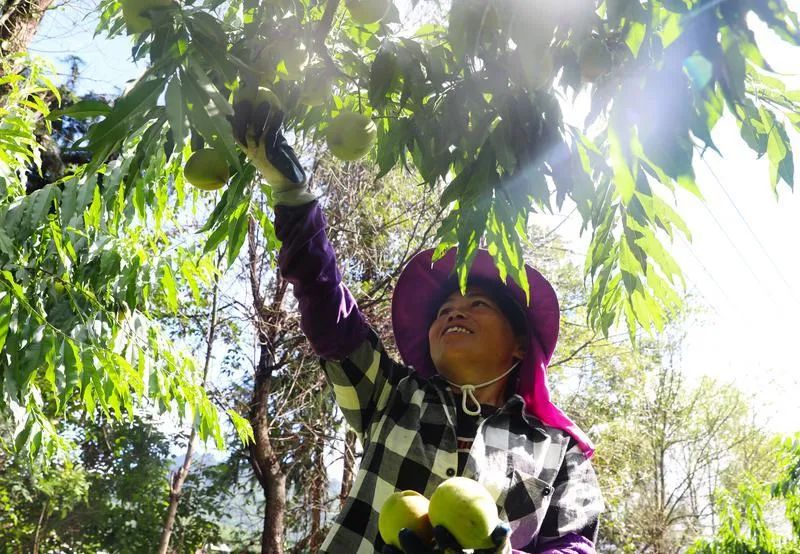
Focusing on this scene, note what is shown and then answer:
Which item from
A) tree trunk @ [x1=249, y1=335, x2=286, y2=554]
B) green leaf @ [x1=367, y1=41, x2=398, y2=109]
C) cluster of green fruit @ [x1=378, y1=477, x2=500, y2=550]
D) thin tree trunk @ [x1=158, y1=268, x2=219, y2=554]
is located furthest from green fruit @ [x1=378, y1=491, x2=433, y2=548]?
tree trunk @ [x1=249, y1=335, x2=286, y2=554]

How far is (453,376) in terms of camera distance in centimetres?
175

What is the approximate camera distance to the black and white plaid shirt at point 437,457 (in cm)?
152

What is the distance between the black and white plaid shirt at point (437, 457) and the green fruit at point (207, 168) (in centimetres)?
58

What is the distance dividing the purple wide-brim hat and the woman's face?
6cm

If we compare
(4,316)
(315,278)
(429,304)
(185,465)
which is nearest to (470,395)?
(429,304)

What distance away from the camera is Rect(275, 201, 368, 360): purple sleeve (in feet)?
4.99

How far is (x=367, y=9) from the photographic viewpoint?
4.07 feet

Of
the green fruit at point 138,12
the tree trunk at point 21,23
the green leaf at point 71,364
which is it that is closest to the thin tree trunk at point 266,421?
the tree trunk at point 21,23

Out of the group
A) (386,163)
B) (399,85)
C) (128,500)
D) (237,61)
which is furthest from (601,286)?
(128,500)

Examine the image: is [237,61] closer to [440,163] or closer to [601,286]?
[440,163]

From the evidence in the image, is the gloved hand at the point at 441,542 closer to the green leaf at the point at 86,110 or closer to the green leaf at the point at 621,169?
the green leaf at the point at 621,169

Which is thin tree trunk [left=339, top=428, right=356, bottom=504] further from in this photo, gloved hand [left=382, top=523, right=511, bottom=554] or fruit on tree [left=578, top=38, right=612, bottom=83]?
fruit on tree [left=578, top=38, right=612, bottom=83]

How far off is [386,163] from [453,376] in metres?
0.57

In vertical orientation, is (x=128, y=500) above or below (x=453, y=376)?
above
